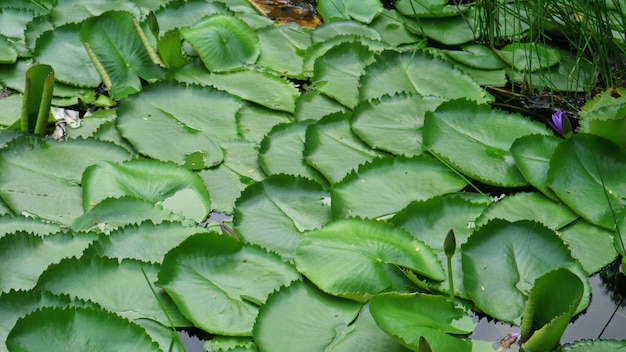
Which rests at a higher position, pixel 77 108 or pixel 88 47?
pixel 88 47

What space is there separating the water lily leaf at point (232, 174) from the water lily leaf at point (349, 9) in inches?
35.9

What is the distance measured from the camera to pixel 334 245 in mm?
1728

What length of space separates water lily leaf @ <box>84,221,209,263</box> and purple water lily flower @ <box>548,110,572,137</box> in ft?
3.56

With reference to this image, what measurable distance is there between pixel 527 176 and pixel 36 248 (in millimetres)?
1235

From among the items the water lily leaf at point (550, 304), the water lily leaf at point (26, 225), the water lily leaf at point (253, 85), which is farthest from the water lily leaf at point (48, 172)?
the water lily leaf at point (550, 304)

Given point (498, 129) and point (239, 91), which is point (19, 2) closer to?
point (239, 91)

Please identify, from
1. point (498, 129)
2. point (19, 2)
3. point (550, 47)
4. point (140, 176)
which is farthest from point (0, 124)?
point (550, 47)

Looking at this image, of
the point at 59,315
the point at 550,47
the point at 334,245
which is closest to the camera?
the point at 59,315

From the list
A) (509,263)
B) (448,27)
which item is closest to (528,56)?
(448,27)

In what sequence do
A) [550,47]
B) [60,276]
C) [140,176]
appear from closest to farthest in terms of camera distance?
[60,276] → [140,176] → [550,47]

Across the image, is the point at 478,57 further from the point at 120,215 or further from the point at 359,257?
the point at 120,215

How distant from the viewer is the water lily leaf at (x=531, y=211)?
1907mm

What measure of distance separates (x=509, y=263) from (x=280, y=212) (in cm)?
55

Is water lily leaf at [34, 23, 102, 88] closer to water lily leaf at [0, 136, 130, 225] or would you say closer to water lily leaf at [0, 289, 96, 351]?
water lily leaf at [0, 136, 130, 225]
